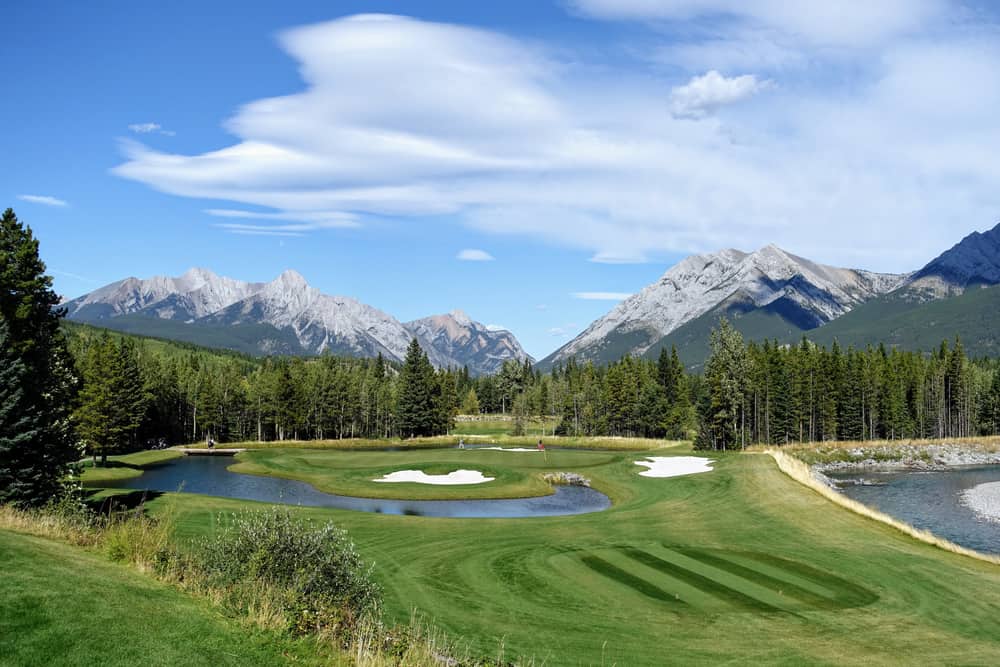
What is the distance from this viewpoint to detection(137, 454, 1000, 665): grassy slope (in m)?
17.8

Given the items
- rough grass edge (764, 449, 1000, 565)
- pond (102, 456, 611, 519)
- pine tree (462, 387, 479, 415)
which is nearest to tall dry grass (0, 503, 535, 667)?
pond (102, 456, 611, 519)

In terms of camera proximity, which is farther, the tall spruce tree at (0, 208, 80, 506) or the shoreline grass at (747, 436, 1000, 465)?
the shoreline grass at (747, 436, 1000, 465)

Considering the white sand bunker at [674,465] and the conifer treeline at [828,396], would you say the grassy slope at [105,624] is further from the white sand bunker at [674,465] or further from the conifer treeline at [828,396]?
the conifer treeline at [828,396]

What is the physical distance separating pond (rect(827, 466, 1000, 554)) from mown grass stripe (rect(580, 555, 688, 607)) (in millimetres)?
22708

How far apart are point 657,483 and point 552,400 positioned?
10838 centimetres

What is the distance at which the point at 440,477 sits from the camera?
5644cm

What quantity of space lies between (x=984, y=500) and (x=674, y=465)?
2412 cm

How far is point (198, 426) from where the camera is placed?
124m

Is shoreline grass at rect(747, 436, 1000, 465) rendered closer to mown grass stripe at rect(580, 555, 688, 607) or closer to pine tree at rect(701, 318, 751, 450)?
pine tree at rect(701, 318, 751, 450)

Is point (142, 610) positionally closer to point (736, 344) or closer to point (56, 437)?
point (56, 437)

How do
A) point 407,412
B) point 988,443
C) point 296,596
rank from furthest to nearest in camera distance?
point 407,412, point 988,443, point 296,596

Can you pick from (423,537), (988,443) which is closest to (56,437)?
(423,537)

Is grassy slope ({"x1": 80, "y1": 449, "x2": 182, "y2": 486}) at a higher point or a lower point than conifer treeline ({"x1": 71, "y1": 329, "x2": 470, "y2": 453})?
lower

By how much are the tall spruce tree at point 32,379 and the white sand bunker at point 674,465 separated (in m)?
41.7
